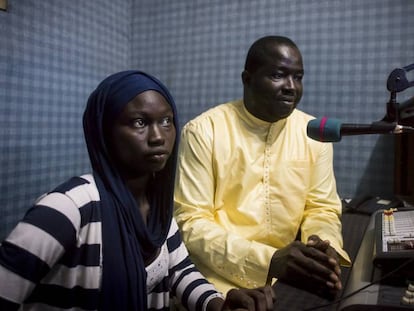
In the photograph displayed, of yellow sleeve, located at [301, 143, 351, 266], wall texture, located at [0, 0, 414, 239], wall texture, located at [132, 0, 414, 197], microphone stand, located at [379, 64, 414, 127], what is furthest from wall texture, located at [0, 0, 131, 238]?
microphone stand, located at [379, 64, 414, 127]

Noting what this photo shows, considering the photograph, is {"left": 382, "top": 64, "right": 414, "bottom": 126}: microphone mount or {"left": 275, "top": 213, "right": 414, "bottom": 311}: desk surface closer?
{"left": 275, "top": 213, "right": 414, "bottom": 311}: desk surface

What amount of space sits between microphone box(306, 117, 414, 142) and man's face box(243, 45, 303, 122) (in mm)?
615

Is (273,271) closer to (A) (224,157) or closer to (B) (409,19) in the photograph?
(A) (224,157)

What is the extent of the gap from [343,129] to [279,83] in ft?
2.16

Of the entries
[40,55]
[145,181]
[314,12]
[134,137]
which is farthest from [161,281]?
[314,12]

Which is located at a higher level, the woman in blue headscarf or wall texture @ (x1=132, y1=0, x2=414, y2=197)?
wall texture @ (x1=132, y1=0, x2=414, y2=197)

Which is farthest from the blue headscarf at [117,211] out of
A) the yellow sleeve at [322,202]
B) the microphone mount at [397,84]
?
the yellow sleeve at [322,202]

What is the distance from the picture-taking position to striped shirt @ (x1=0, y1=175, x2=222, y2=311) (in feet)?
2.26

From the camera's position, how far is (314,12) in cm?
191

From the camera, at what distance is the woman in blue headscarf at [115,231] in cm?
71

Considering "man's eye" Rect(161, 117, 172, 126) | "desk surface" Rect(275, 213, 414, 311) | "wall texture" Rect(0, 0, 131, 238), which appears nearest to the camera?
"desk surface" Rect(275, 213, 414, 311)

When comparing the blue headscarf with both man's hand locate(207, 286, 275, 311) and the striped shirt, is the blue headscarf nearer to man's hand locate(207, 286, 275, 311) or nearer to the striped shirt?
the striped shirt

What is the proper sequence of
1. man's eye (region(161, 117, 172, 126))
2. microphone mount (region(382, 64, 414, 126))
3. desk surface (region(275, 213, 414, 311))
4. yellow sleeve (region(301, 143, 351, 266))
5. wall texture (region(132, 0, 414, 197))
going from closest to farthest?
desk surface (region(275, 213, 414, 311)), microphone mount (region(382, 64, 414, 126)), man's eye (region(161, 117, 172, 126)), yellow sleeve (region(301, 143, 351, 266)), wall texture (region(132, 0, 414, 197))

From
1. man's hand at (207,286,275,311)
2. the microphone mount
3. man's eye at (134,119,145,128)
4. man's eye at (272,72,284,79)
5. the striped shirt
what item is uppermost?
man's eye at (272,72,284,79)
